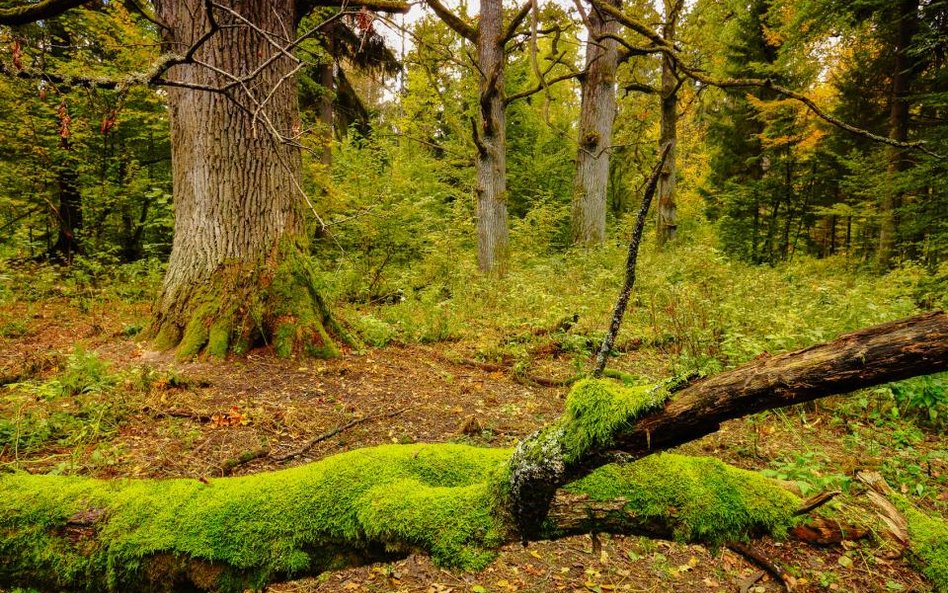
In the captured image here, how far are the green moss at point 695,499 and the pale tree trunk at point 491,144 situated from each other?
7754 millimetres

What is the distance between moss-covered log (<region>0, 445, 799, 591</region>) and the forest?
0.04ft

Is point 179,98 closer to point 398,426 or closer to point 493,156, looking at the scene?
point 398,426

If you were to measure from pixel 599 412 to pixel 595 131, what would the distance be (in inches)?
406

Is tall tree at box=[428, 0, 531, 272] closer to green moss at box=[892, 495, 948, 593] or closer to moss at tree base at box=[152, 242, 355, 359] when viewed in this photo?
moss at tree base at box=[152, 242, 355, 359]

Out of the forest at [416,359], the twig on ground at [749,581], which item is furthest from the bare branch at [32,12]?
the twig on ground at [749,581]

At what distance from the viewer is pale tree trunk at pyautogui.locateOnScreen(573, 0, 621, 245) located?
10.4 metres

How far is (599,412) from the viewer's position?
162cm

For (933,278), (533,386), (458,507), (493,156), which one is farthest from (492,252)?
(458,507)

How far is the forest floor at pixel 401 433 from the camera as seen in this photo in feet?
7.83

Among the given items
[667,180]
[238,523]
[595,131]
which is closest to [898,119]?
[667,180]

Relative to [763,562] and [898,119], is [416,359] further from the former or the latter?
[898,119]

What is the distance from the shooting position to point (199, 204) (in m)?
4.66

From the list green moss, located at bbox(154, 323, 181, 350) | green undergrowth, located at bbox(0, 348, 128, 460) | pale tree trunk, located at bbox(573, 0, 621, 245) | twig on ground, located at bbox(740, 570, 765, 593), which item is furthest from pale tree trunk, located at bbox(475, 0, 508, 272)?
twig on ground, located at bbox(740, 570, 765, 593)

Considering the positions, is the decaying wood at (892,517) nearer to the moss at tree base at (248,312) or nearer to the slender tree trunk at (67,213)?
the moss at tree base at (248,312)
